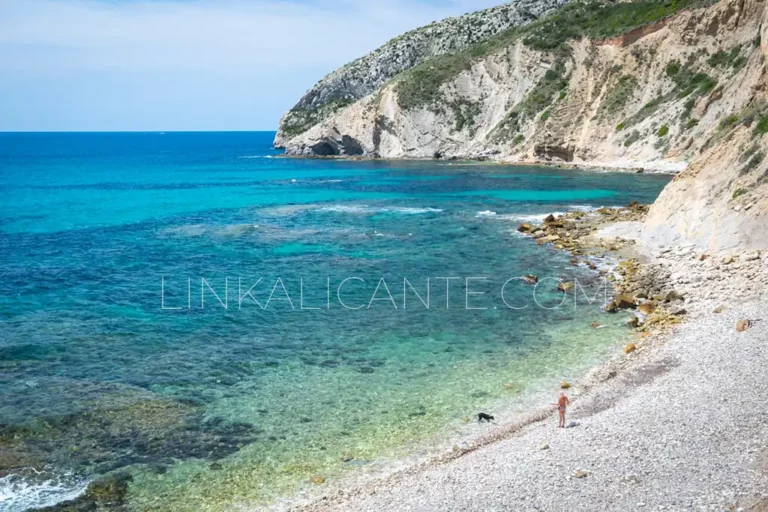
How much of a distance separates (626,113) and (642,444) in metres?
68.8

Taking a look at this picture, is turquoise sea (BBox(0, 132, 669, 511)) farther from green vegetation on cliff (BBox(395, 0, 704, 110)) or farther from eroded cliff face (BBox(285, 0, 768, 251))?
green vegetation on cliff (BBox(395, 0, 704, 110))

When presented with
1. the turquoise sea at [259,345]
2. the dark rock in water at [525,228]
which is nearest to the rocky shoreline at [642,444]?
the turquoise sea at [259,345]

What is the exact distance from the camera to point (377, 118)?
107812mm

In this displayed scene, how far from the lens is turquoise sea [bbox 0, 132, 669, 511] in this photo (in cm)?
1590

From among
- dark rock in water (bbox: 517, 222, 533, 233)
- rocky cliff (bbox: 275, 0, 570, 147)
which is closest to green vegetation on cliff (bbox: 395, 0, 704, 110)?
rocky cliff (bbox: 275, 0, 570, 147)

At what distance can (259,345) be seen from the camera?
2333cm

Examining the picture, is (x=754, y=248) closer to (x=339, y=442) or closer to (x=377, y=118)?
(x=339, y=442)

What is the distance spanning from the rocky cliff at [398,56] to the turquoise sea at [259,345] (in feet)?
263

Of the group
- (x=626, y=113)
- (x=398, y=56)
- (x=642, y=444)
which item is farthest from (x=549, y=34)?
(x=642, y=444)

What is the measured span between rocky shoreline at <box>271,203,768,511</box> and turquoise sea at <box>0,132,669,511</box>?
1530mm

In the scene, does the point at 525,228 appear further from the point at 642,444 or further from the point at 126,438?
the point at 126,438

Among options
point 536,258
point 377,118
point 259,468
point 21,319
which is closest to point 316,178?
point 377,118

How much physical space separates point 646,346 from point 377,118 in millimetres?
90753

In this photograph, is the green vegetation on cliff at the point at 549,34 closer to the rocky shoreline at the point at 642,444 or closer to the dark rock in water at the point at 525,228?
the dark rock in water at the point at 525,228
